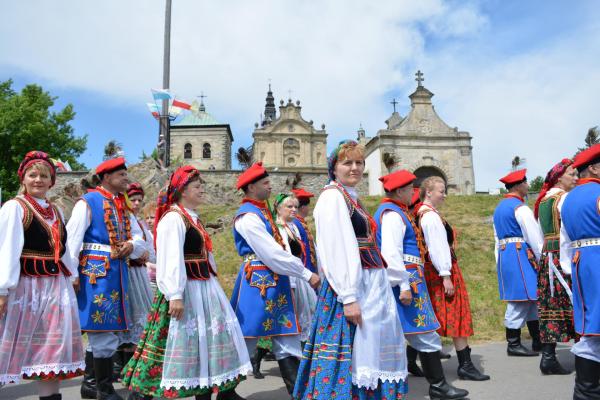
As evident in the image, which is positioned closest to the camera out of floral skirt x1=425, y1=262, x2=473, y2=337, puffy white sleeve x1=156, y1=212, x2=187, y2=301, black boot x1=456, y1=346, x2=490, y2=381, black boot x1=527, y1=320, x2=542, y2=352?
puffy white sleeve x1=156, y1=212, x2=187, y2=301

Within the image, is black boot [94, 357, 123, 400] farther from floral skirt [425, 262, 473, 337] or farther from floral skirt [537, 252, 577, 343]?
floral skirt [537, 252, 577, 343]

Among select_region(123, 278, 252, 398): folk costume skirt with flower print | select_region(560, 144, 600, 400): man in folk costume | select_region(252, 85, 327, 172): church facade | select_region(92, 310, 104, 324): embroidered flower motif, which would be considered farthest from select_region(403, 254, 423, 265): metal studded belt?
select_region(252, 85, 327, 172): church facade

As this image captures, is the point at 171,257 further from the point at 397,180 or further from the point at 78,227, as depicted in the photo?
the point at 397,180

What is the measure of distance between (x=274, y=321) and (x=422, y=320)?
1260mm

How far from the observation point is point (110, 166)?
16.1 feet

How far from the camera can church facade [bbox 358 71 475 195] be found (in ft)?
134

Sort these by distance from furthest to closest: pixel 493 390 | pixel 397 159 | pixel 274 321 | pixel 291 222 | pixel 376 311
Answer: pixel 397 159, pixel 291 222, pixel 493 390, pixel 274 321, pixel 376 311

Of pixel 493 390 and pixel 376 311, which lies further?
pixel 493 390

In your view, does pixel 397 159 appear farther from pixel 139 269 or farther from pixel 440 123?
pixel 139 269

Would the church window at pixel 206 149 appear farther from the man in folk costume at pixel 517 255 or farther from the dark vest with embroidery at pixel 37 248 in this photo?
the dark vest with embroidery at pixel 37 248

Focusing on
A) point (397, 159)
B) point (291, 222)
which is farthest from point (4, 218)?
point (397, 159)

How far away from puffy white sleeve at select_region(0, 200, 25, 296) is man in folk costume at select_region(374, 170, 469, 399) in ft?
9.03

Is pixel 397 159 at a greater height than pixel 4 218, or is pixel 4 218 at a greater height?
pixel 397 159

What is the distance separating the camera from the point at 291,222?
6133 mm
